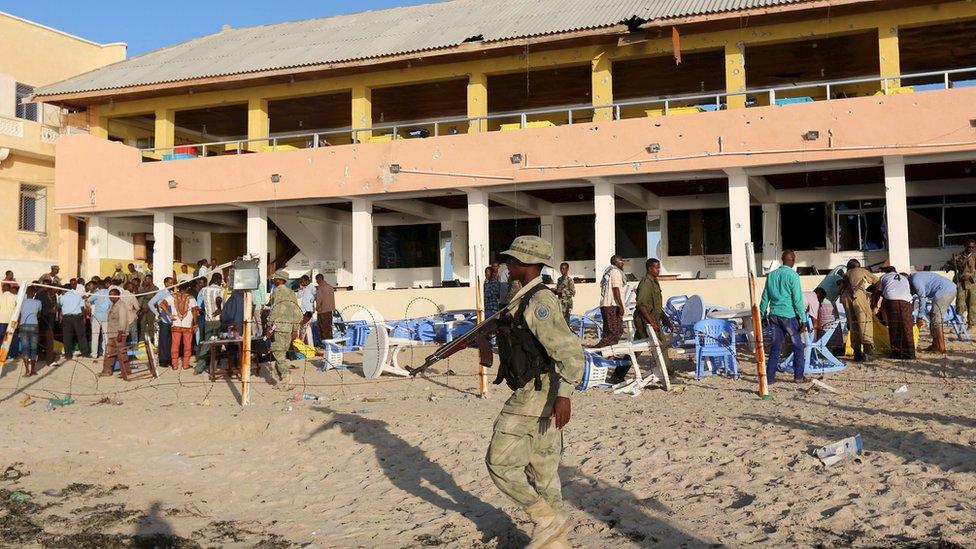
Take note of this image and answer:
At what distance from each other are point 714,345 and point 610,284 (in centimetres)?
203

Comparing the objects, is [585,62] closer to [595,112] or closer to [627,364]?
[595,112]

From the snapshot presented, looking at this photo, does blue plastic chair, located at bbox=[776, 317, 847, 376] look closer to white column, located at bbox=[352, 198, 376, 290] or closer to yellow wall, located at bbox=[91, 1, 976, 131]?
yellow wall, located at bbox=[91, 1, 976, 131]

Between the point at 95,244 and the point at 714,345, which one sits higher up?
the point at 95,244

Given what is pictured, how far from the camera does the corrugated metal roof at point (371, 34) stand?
1923 centimetres

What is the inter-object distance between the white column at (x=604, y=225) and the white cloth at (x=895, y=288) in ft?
25.3

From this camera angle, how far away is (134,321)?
14750mm

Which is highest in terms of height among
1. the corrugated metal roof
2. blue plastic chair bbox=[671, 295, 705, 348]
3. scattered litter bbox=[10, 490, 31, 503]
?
the corrugated metal roof

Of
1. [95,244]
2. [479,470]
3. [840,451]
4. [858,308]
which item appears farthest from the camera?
[95,244]

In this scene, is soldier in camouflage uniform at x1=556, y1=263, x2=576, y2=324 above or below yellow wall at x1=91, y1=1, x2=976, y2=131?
below

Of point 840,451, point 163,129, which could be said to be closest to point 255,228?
point 163,129

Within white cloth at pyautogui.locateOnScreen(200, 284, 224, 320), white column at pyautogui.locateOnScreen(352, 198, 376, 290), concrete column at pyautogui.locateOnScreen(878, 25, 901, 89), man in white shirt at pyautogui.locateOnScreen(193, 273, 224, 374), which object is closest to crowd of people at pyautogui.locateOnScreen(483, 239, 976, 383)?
concrete column at pyautogui.locateOnScreen(878, 25, 901, 89)

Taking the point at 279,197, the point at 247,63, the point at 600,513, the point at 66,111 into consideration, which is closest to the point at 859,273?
the point at 600,513

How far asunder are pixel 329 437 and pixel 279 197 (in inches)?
530

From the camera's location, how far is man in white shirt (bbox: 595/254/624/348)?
1231cm
